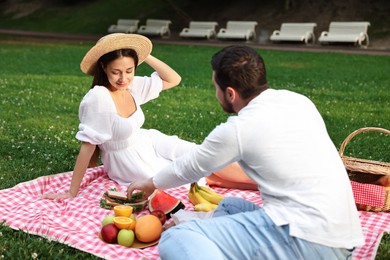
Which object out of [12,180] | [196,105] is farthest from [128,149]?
[196,105]

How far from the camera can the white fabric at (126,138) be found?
5211 millimetres

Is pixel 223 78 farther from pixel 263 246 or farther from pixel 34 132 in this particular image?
pixel 34 132

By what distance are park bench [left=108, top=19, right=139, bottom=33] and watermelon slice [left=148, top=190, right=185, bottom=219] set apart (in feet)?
86.1

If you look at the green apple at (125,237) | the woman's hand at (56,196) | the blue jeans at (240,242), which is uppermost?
the blue jeans at (240,242)

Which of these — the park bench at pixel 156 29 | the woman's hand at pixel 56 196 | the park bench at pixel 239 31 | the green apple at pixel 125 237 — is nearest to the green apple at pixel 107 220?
the green apple at pixel 125 237

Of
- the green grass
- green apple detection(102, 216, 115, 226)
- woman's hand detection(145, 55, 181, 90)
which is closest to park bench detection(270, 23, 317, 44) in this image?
the green grass

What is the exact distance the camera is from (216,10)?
32.6m

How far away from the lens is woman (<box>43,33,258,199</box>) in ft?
17.0

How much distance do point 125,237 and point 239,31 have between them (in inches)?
910

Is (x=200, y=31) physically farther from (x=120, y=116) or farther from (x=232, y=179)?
(x=120, y=116)

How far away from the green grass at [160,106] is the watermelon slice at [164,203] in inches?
35.9

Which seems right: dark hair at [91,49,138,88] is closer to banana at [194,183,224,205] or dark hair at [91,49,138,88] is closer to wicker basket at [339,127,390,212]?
banana at [194,183,224,205]

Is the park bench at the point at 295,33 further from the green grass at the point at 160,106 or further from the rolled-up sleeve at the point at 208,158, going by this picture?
the rolled-up sleeve at the point at 208,158

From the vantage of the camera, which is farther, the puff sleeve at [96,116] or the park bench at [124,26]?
the park bench at [124,26]
